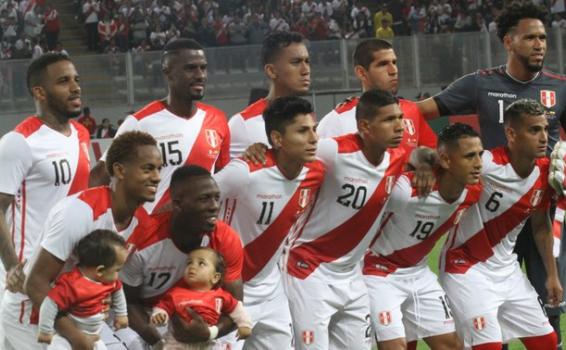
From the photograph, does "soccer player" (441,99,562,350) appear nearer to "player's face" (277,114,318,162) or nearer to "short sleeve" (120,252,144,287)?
"player's face" (277,114,318,162)

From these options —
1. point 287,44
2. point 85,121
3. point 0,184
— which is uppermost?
point 287,44

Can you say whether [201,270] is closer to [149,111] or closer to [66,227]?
[66,227]

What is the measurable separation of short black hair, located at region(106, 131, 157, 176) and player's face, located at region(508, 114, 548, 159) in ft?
9.67

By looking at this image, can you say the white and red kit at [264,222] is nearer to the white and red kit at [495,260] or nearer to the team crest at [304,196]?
the team crest at [304,196]

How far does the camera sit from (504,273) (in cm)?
924

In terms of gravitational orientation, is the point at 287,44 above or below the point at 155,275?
above

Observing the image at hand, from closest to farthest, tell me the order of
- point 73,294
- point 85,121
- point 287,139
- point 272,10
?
1. point 73,294
2. point 287,139
3. point 85,121
4. point 272,10

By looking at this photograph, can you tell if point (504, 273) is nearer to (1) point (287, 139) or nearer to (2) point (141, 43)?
(1) point (287, 139)

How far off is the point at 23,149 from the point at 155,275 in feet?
3.82

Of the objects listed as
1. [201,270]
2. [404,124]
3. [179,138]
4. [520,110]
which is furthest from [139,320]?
[520,110]

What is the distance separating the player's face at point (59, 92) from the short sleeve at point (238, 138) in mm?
1538

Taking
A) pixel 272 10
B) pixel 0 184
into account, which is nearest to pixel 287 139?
pixel 0 184

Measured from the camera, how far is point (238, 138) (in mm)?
9219

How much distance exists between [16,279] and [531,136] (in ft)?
12.6
